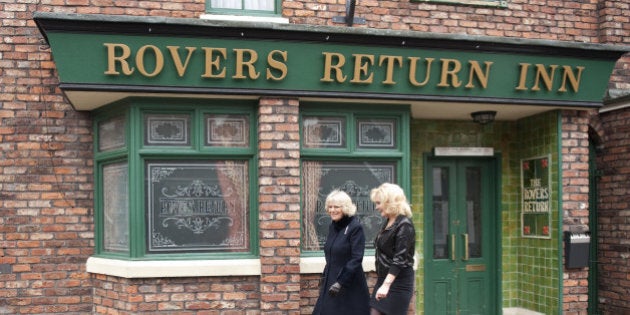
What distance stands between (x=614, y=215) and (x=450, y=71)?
3.11 metres

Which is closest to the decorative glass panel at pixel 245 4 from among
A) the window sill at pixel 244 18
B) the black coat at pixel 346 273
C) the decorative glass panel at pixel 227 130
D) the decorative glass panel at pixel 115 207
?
the window sill at pixel 244 18

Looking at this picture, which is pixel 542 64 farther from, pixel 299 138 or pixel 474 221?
pixel 299 138

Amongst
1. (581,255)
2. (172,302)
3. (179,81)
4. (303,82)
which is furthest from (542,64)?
(172,302)

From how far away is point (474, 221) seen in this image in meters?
8.75

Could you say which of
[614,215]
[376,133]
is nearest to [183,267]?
[376,133]

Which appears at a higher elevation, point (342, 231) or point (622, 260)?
point (342, 231)

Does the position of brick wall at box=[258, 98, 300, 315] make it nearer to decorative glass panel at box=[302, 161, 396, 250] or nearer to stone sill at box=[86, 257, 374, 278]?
stone sill at box=[86, 257, 374, 278]

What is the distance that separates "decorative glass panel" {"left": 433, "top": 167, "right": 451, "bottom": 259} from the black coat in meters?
2.68

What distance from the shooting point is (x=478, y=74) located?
742cm

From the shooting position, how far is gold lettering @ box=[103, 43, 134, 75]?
6500 mm

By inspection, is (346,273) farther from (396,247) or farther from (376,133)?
(376,133)

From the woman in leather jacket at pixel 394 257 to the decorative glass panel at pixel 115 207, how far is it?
8.89ft

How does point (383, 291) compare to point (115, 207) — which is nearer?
point (383, 291)

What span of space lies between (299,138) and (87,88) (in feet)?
7.08
